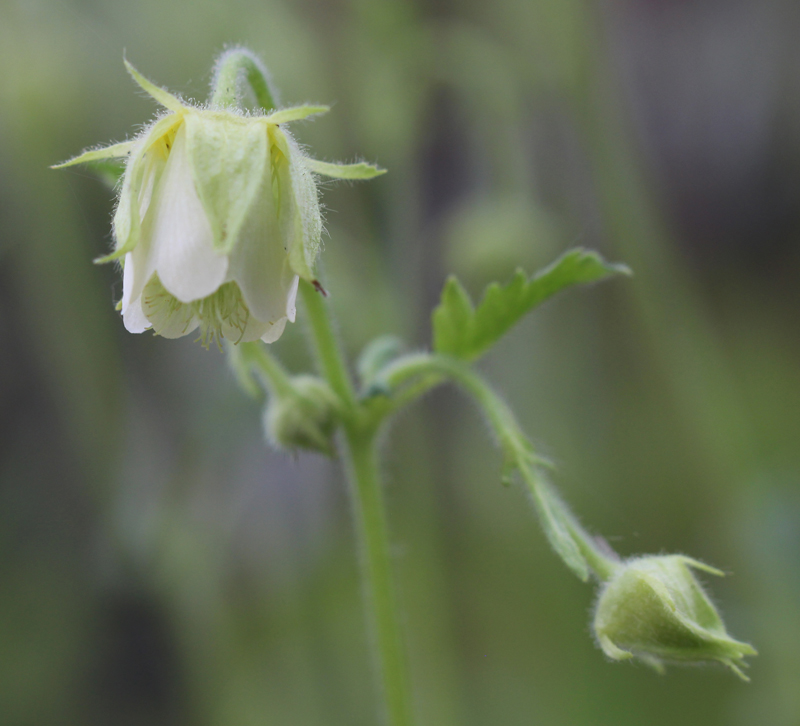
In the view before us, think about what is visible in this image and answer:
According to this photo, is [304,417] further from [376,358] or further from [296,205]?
[296,205]

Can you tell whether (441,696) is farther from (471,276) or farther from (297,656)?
(471,276)

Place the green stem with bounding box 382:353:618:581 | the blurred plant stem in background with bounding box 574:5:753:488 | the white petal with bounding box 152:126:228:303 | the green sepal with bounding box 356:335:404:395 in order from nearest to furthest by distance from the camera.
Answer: the white petal with bounding box 152:126:228:303 → the green stem with bounding box 382:353:618:581 → the green sepal with bounding box 356:335:404:395 → the blurred plant stem in background with bounding box 574:5:753:488

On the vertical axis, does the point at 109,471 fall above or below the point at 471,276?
below

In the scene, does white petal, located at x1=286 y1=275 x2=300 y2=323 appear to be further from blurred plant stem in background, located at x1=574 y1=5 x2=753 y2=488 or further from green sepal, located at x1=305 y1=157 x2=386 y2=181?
blurred plant stem in background, located at x1=574 y1=5 x2=753 y2=488

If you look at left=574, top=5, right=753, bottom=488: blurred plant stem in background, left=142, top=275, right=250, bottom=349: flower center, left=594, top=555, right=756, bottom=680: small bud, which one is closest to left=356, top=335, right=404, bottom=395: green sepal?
left=142, top=275, right=250, bottom=349: flower center

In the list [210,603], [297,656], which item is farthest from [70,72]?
[297,656]

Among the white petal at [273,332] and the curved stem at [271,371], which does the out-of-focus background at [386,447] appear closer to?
the curved stem at [271,371]
